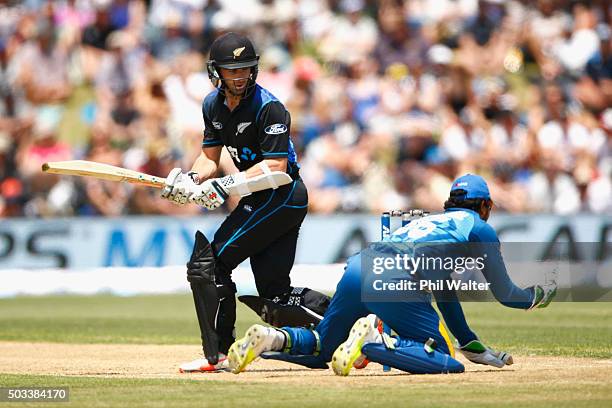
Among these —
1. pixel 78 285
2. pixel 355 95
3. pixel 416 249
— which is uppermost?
pixel 355 95

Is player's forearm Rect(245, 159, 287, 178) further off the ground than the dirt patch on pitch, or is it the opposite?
player's forearm Rect(245, 159, 287, 178)

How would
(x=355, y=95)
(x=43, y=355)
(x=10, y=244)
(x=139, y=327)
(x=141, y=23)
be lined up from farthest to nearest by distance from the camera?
(x=141, y=23), (x=355, y=95), (x=10, y=244), (x=139, y=327), (x=43, y=355)

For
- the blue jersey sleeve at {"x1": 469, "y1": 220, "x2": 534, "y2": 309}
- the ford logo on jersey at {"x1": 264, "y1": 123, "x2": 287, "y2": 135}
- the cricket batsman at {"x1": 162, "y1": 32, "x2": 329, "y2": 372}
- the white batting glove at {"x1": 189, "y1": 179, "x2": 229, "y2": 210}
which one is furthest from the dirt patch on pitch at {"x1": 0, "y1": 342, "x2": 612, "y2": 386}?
the ford logo on jersey at {"x1": 264, "y1": 123, "x2": 287, "y2": 135}

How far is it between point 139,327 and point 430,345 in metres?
6.30

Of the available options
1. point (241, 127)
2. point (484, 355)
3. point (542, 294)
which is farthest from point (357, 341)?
point (241, 127)

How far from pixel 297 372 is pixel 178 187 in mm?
1629

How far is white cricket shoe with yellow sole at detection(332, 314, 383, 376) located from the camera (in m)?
8.52

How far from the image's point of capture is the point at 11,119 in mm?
20453

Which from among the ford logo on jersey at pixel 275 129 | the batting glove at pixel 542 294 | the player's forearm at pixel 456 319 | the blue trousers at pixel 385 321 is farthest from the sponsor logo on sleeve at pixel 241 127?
the batting glove at pixel 542 294

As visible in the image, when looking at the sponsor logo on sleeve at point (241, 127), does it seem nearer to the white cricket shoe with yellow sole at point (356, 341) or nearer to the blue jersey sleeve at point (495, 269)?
the white cricket shoe with yellow sole at point (356, 341)

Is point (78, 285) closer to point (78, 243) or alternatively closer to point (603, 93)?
point (78, 243)

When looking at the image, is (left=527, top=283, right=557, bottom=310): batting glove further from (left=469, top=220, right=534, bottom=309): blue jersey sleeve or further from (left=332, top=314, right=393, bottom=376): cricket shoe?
(left=332, top=314, right=393, bottom=376): cricket shoe

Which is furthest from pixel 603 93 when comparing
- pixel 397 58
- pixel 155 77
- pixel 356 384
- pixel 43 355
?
pixel 356 384

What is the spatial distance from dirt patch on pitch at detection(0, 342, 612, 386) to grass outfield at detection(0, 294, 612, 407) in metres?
0.05
